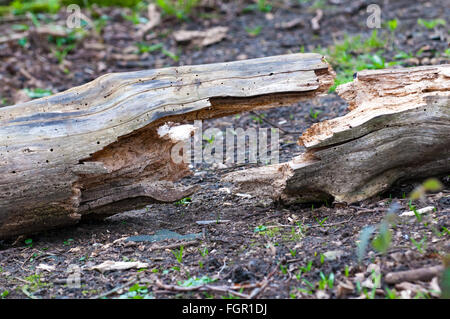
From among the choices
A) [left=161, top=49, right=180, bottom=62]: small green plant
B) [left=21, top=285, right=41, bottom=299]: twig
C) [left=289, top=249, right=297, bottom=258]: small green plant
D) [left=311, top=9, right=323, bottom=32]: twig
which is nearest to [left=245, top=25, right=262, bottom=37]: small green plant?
[left=311, top=9, right=323, bottom=32]: twig

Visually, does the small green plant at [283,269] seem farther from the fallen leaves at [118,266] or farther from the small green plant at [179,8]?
the small green plant at [179,8]

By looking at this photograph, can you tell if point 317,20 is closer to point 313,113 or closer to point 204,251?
point 313,113

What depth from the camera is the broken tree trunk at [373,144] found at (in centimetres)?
322

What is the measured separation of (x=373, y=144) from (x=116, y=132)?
156cm

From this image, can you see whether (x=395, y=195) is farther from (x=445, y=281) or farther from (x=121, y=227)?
(x=121, y=227)

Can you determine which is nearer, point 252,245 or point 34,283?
point 34,283

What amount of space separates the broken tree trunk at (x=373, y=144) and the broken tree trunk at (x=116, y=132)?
331 mm

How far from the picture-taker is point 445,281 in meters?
2.06

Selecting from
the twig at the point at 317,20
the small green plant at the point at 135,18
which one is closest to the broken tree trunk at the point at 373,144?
the twig at the point at 317,20

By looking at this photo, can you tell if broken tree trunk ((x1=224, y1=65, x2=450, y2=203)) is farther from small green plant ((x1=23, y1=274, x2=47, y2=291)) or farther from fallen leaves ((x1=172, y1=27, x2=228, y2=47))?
fallen leaves ((x1=172, y1=27, x2=228, y2=47))

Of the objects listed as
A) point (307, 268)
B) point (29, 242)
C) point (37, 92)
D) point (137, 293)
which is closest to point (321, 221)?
point (307, 268)

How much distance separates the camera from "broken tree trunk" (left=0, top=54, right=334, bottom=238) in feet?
10.2

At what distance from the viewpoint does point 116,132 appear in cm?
318

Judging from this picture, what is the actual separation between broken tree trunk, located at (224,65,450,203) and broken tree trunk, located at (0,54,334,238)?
1.09 ft
